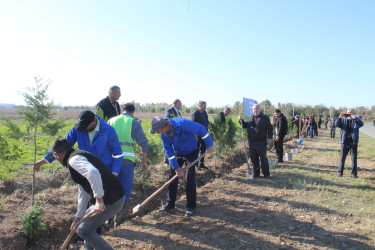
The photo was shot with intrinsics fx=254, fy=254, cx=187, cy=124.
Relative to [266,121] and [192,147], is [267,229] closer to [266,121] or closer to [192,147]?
[192,147]

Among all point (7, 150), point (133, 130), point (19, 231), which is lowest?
point (19, 231)

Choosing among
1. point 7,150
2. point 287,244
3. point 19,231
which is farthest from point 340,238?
point 7,150

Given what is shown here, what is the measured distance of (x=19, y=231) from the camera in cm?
394

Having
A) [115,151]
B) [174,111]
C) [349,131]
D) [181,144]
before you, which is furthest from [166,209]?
[349,131]

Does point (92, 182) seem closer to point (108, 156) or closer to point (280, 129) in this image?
point (108, 156)

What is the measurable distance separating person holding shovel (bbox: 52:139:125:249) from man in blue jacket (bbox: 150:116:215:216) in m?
1.29

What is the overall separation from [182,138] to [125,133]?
994mm

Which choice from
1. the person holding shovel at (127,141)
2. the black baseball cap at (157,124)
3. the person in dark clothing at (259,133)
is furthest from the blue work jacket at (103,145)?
the person in dark clothing at (259,133)

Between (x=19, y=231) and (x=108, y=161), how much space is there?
1980mm

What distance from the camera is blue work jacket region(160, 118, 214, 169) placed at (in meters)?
4.09

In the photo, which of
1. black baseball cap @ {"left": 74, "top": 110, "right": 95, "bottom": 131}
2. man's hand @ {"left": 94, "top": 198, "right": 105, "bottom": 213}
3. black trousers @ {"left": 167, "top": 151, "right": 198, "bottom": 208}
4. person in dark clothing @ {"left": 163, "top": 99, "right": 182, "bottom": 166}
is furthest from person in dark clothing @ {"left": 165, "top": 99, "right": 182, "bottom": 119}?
man's hand @ {"left": 94, "top": 198, "right": 105, "bottom": 213}

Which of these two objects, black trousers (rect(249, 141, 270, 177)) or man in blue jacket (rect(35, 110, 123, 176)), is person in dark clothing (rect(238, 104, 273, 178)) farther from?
man in blue jacket (rect(35, 110, 123, 176))

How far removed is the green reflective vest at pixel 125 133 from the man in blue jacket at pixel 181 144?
410 mm

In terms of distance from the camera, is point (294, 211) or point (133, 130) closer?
point (133, 130)
